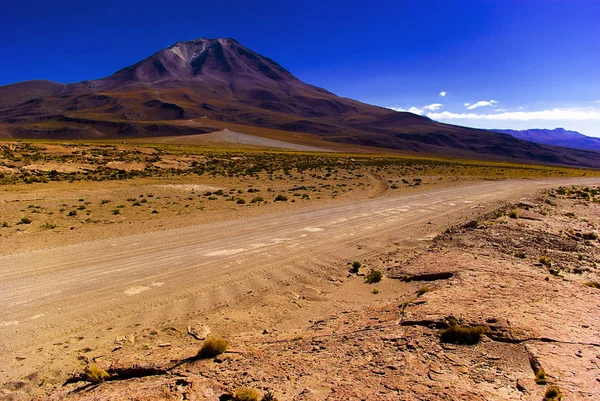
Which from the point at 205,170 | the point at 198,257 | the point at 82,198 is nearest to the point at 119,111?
the point at 205,170

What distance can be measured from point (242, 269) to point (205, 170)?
3277 centimetres

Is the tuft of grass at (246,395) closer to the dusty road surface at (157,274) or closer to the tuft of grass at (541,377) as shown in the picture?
the dusty road surface at (157,274)

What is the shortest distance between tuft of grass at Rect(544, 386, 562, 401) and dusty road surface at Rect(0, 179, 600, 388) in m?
5.33

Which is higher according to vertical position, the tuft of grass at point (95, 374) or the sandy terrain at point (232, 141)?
the sandy terrain at point (232, 141)

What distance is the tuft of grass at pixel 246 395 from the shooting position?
497cm

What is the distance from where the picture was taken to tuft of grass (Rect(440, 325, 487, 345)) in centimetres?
607

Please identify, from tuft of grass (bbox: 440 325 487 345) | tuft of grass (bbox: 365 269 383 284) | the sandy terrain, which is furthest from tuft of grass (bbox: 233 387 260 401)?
the sandy terrain

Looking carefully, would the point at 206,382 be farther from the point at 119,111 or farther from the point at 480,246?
the point at 119,111

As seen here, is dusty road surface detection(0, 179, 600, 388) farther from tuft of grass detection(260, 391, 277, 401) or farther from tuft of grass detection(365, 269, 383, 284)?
tuft of grass detection(260, 391, 277, 401)

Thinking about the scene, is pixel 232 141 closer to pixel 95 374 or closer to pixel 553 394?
pixel 95 374

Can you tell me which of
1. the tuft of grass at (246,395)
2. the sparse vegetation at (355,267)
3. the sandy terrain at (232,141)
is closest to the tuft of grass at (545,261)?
the sparse vegetation at (355,267)

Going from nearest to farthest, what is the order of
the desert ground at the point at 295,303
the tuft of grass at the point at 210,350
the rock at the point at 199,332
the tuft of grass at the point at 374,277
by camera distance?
1. the desert ground at the point at 295,303
2. the tuft of grass at the point at 210,350
3. the rock at the point at 199,332
4. the tuft of grass at the point at 374,277

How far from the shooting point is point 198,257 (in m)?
12.4

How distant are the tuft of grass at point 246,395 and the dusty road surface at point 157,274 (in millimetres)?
3179
